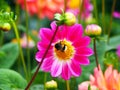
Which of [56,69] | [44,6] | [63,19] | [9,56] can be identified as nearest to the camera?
[63,19]

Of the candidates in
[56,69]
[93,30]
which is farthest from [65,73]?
[93,30]

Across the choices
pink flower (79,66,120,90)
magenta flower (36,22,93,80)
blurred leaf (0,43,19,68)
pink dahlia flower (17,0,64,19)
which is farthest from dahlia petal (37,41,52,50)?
pink dahlia flower (17,0,64,19)

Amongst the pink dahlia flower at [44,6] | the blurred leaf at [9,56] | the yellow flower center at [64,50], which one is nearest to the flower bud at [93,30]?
the yellow flower center at [64,50]

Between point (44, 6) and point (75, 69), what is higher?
point (75, 69)

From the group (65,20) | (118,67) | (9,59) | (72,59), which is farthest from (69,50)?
(9,59)

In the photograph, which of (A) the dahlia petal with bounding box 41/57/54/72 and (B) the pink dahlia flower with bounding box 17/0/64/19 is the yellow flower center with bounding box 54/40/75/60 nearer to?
(A) the dahlia petal with bounding box 41/57/54/72

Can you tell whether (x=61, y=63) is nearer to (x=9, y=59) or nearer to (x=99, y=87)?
(x=99, y=87)

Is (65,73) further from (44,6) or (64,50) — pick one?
(44,6)
